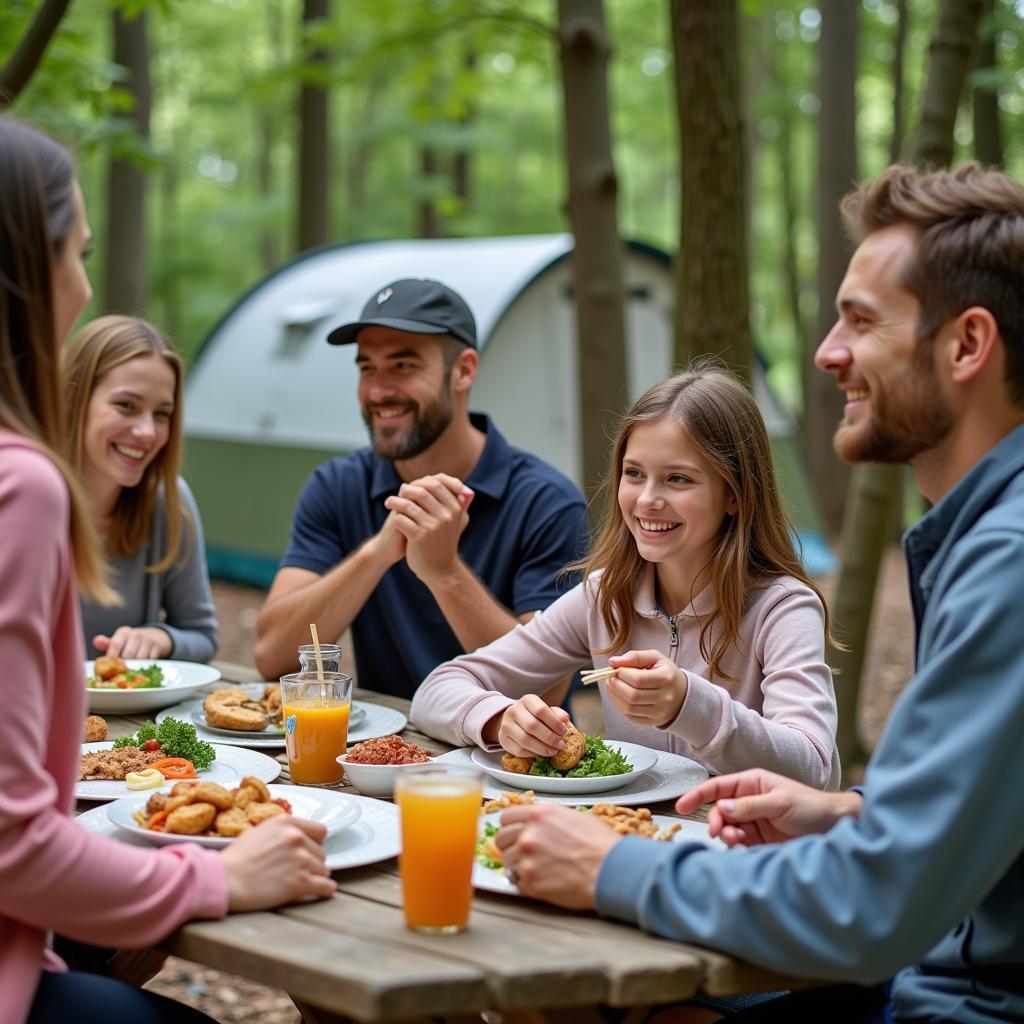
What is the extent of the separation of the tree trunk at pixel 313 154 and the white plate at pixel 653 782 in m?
9.38

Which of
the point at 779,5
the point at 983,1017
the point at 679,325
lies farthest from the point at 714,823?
the point at 779,5

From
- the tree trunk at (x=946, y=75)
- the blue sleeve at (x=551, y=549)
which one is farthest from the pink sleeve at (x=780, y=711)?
the tree trunk at (x=946, y=75)

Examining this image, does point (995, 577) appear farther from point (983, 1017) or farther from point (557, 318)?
point (557, 318)

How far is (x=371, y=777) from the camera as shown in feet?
6.93

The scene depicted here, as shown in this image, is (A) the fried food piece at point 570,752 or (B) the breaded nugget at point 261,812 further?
(A) the fried food piece at point 570,752

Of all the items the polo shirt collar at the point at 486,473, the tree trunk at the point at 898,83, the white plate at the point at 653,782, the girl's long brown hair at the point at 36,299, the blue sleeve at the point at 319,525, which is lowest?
the white plate at the point at 653,782

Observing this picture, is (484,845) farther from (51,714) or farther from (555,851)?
(51,714)

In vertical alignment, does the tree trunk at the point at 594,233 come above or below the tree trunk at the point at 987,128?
below

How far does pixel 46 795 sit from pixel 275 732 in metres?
1.05

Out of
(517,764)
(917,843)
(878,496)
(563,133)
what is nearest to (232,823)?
(517,764)

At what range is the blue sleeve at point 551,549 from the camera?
10.9ft

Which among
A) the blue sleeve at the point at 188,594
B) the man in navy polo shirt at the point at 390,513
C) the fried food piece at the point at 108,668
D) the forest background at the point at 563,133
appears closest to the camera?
the fried food piece at the point at 108,668

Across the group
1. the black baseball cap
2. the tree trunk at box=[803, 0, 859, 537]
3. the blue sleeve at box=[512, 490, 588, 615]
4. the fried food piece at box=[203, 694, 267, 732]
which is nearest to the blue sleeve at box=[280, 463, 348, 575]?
the black baseball cap

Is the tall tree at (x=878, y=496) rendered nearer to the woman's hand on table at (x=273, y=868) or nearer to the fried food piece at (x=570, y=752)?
the fried food piece at (x=570, y=752)
